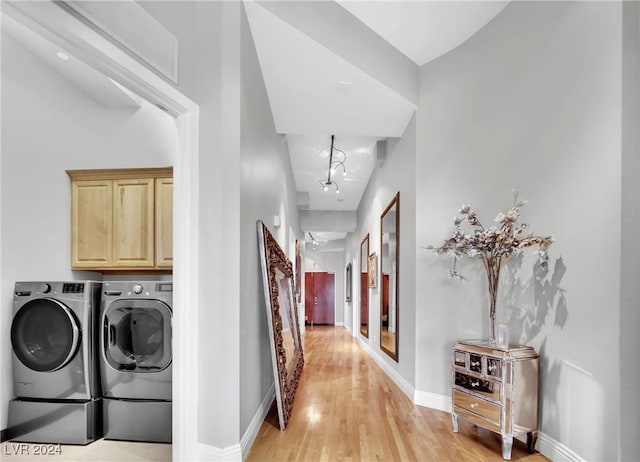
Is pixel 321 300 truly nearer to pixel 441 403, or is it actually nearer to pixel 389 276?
pixel 389 276

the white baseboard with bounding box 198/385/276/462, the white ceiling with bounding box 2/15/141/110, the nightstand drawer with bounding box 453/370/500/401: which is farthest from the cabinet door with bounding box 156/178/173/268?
the nightstand drawer with bounding box 453/370/500/401

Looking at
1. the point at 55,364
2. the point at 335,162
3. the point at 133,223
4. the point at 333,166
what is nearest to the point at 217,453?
the point at 55,364

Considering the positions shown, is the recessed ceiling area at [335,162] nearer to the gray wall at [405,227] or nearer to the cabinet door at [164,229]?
the gray wall at [405,227]

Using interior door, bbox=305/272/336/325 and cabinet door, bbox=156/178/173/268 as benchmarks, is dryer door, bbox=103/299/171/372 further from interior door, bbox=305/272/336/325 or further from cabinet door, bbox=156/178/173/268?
interior door, bbox=305/272/336/325

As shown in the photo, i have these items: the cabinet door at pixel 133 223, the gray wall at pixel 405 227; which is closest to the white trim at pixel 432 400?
the gray wall at pixel 405 227

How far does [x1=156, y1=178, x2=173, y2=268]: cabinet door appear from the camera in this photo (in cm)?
359

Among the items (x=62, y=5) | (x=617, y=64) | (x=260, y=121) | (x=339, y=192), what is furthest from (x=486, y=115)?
(x=339, y=192)

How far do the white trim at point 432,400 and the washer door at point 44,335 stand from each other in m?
2.93

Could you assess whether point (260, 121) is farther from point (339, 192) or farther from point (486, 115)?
point (339, 192)

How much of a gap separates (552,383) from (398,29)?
3075 mm

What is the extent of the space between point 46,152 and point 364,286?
21.3ft

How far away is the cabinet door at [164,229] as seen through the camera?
3.59m

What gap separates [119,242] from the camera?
12.0 ft

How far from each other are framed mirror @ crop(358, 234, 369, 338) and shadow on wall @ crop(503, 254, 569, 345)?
5119mm
